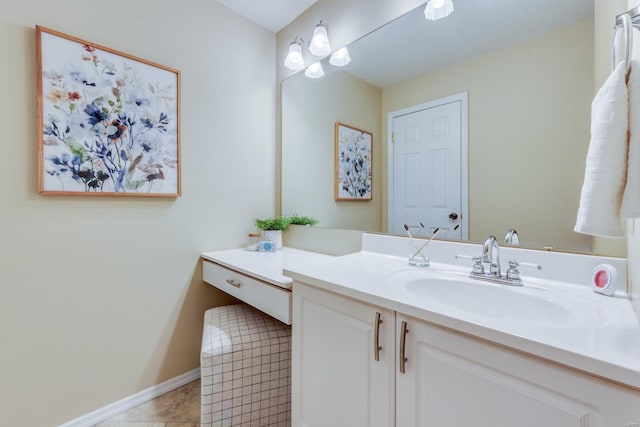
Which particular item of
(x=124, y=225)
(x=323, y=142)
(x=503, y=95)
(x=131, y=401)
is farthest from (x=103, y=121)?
(x=503, y=95)

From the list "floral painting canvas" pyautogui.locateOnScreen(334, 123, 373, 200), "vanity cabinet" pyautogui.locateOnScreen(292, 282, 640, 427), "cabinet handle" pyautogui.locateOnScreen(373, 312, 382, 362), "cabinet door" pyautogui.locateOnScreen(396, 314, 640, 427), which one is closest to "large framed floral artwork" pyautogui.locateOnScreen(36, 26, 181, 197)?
"floral painting canvas" pyautogui.locateOnScreen(334, 123, 373, 200)

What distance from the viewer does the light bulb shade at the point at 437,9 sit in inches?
50.9

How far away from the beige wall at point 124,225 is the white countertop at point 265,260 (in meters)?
0.18

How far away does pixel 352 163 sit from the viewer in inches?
67.4

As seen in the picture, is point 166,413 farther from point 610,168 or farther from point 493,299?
point 610,168

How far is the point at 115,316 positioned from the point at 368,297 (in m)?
1.38

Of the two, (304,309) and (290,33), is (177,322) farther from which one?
(290,33)

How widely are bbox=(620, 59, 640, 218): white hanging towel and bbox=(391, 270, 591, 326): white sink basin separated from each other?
33cm

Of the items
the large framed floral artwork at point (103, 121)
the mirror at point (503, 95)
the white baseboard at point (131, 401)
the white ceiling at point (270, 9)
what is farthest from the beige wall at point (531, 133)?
the white baseboard at point (131, 401)

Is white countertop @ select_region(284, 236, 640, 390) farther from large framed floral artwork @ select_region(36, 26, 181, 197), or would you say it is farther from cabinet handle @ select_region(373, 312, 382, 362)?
large framed floral artwork @ select_region(36, 26, 181, 197)

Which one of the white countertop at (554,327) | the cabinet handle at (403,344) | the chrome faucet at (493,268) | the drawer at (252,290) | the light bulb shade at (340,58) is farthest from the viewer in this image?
the light bulb shade at (340,58)

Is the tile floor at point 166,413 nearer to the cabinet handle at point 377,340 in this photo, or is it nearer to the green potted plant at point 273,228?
the green potted plant at point 273,228

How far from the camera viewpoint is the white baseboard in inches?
55.0

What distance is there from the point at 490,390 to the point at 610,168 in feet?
1.74
